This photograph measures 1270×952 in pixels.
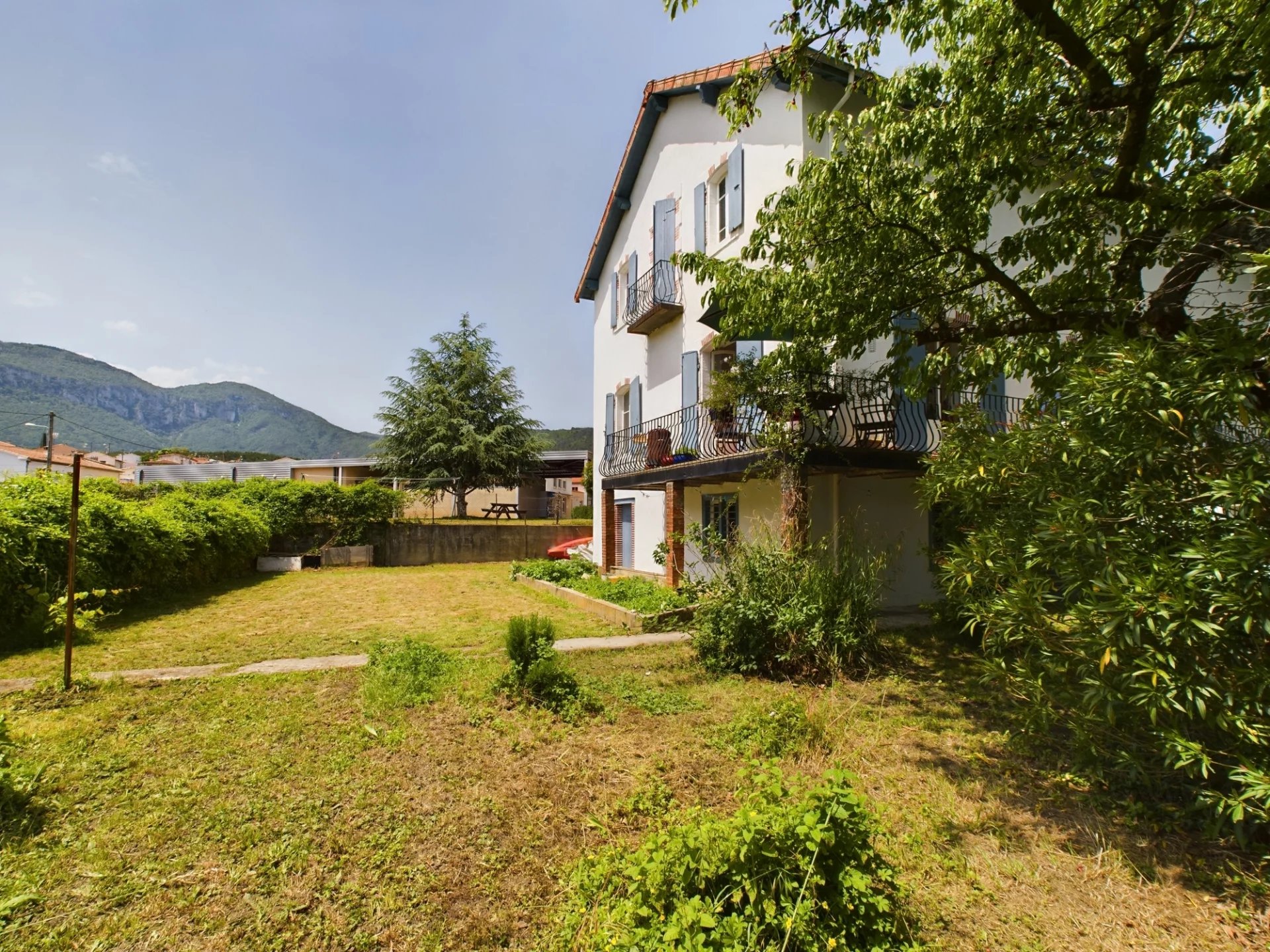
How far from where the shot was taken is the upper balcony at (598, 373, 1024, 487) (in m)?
8.47

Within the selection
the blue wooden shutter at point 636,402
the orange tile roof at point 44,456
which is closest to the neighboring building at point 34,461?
the orange tile roof at point 44,456

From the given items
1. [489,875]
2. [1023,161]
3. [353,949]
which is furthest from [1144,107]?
[353,949]

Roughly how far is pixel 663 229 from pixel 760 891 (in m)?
13.0

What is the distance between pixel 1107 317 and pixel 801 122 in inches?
251

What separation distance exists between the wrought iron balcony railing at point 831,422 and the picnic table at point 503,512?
14947mm

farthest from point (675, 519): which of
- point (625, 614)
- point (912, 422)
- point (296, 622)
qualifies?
point (296, 622)

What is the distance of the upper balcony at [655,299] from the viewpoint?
12.4 metres

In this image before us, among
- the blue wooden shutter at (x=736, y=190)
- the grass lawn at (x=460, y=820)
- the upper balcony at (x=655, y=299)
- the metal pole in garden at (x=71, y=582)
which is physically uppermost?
the blue wooden shutter at (x=736, y=190)

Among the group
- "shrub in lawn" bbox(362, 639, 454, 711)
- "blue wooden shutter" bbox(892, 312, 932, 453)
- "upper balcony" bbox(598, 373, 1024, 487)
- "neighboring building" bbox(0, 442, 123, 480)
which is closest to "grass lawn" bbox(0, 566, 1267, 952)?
"shrub in lawn" bbox(362, 639, 454, 711)

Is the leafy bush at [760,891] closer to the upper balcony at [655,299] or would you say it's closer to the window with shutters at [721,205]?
the window with shutters at [721,205]

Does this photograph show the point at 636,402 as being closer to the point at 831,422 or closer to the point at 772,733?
the point at 831,422

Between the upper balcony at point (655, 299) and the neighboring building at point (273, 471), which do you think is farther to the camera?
the neighboring building at point (273, 471)

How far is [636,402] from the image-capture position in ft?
47.3

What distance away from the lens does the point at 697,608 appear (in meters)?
6.99
